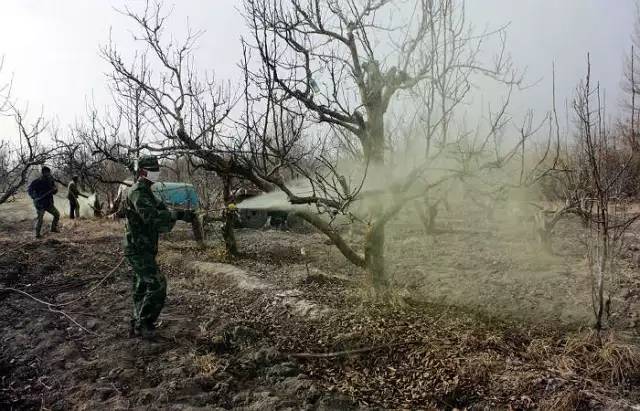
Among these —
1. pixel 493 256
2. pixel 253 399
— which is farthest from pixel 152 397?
pixel 493 256

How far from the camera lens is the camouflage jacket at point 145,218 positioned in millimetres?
5152

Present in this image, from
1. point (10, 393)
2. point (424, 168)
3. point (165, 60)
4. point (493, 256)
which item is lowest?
point (10, 393)

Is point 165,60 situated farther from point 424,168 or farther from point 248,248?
point 424,168

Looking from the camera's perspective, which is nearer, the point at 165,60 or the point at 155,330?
the point at 155,330

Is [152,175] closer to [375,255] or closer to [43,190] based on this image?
[375,255]

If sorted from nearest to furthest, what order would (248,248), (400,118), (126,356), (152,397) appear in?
1. (152,397)
2. (126,356)
3. (400,118)
4. (248,248)

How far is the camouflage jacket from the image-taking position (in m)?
5.15

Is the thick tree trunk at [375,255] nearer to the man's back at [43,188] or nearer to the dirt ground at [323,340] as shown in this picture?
the dirt ground at [323,340]

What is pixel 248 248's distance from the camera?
10.9 metres

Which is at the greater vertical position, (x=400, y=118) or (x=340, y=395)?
(x=400, y=118)

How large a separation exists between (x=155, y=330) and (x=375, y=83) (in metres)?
4.12

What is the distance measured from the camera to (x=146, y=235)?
5.33 meters

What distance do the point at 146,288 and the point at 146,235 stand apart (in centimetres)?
62

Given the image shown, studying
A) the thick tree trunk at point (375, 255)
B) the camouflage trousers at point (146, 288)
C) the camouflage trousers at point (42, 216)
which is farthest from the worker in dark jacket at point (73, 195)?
the thick tree trunk at point (375, 255)
